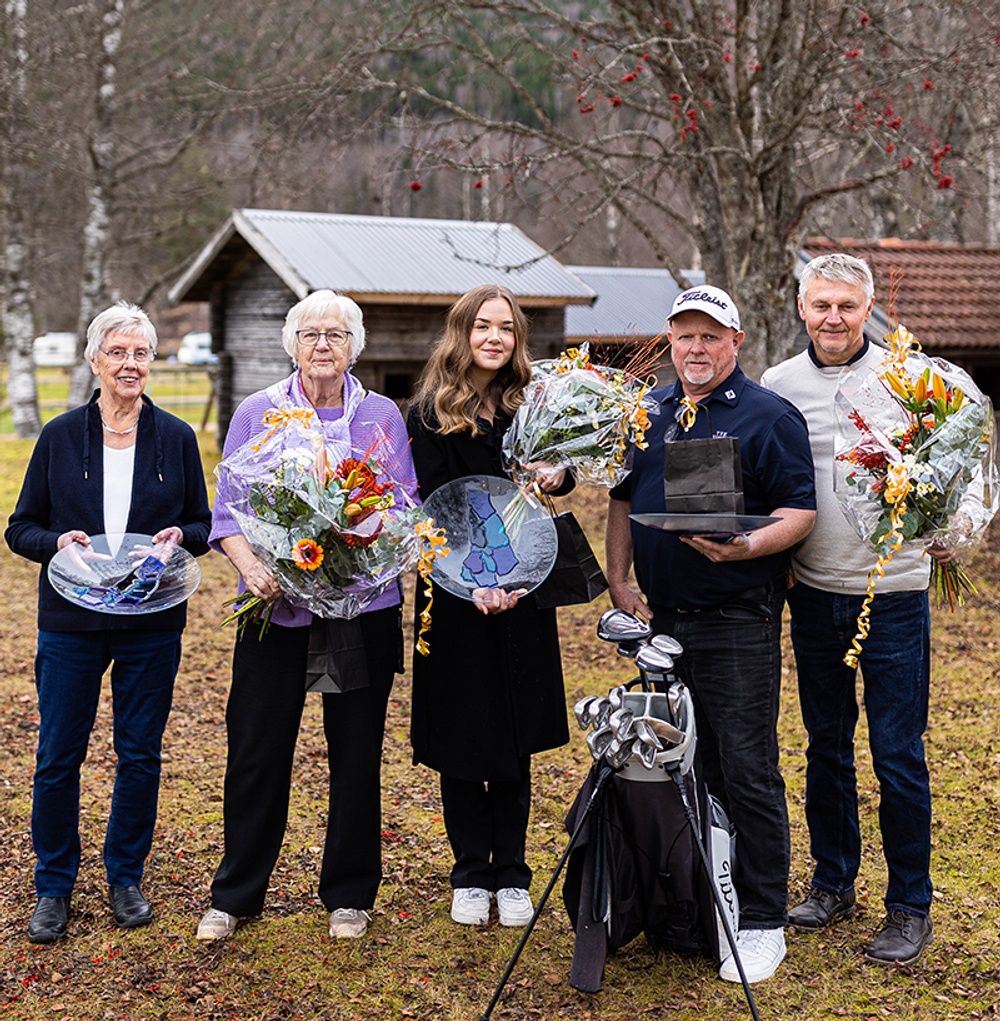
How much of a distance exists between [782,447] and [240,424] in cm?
170

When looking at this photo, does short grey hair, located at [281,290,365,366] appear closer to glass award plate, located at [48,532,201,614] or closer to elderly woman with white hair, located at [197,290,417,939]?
elderly woman with white hair, located at [197,290,417,939]

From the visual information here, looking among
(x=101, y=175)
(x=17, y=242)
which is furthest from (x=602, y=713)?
(x=101, y=175)

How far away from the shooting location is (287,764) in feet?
12.9

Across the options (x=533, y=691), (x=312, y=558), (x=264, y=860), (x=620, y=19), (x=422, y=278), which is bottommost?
(x=264, y=860)

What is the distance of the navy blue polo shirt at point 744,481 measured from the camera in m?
3.59

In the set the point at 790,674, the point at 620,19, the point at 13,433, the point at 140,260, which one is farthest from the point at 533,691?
the point at 140,260

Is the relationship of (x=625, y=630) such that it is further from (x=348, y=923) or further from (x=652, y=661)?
(x=348, y=923)

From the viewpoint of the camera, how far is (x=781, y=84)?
340 inches

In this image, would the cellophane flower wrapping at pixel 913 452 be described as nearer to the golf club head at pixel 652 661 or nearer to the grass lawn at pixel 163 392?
the golf club head at pixel 652 661

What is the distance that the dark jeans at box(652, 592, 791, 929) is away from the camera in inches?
144

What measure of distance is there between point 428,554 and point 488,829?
105cm

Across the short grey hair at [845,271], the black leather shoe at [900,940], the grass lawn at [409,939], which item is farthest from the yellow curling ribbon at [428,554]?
the black leather shoe at [900,940]

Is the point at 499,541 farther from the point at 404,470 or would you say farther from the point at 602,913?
the point at 602,913

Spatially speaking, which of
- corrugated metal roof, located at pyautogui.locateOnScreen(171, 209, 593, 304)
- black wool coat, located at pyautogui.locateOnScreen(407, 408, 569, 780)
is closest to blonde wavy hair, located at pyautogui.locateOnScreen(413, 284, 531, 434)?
black wool coat, located at pyautogui.locateOnScreen(407, 408, 569, 780)
